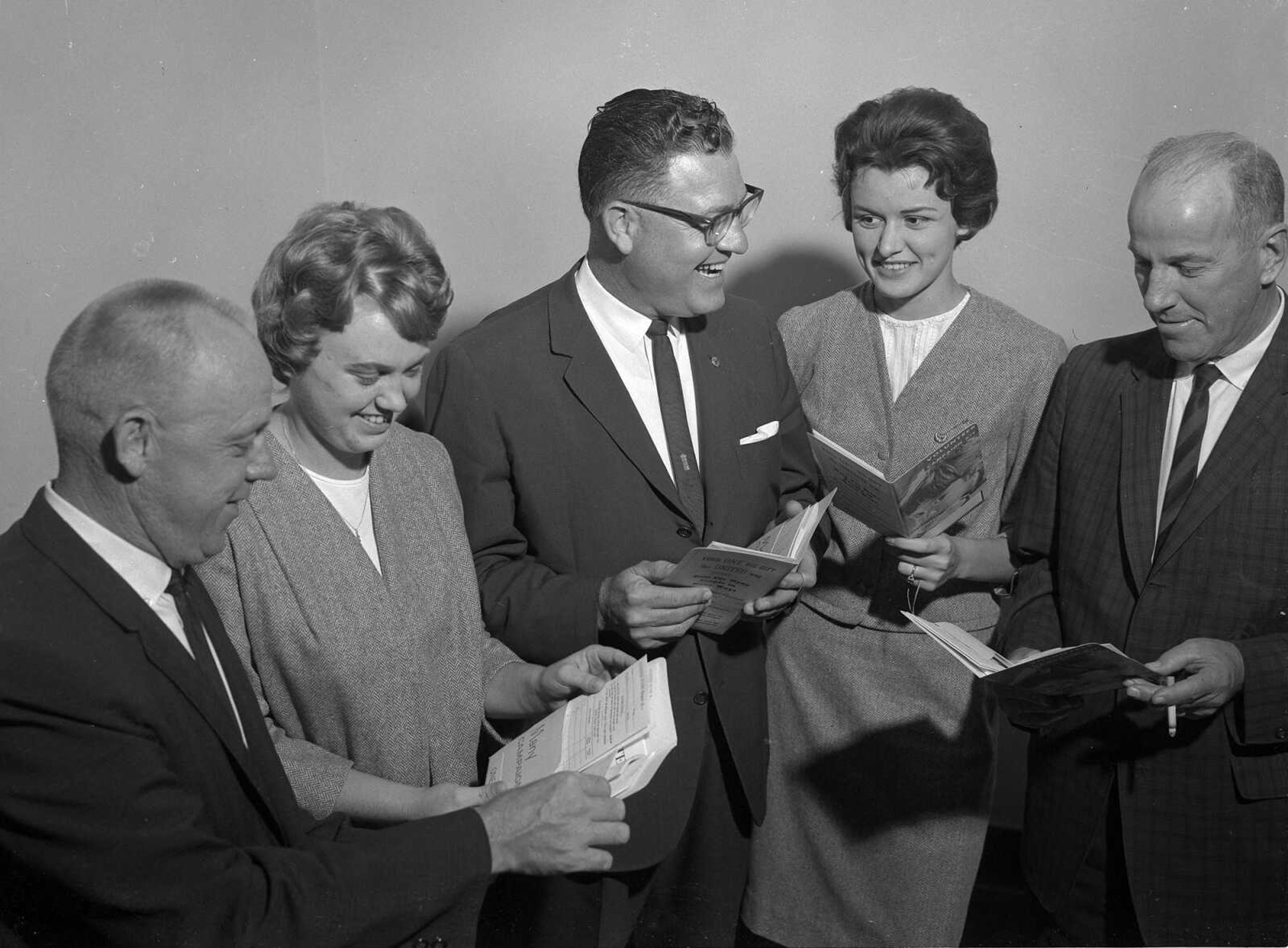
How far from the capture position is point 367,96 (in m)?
3.88

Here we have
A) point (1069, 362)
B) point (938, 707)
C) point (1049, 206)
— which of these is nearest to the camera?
point (1069, 362)

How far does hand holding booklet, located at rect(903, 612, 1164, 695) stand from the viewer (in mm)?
2072

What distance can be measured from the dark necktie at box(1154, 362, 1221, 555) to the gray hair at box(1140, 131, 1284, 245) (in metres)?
0.28

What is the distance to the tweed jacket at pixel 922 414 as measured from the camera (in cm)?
286

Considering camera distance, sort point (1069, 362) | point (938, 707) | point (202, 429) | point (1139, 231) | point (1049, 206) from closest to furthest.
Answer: point (202, 429) → point (1139, 231) → point (1069, 362) → point (938, 707) → point (1049, 206)

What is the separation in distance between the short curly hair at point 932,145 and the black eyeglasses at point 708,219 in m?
0.34

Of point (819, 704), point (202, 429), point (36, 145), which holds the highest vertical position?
point (36, 145)

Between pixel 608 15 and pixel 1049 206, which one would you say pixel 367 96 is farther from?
pixel 1049 206

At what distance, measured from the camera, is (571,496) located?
8.78ft

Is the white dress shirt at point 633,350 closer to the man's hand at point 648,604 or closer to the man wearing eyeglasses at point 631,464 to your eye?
the man wearing eyeglasses at point 631,464

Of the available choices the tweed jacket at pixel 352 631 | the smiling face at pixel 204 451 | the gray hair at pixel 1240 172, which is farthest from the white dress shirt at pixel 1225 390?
the smiling face at pixel 204 451

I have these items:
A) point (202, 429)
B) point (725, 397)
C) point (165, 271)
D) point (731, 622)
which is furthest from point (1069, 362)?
point (165, 271)

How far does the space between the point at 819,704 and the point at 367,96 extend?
2407mm

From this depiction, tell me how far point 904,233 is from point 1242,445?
93 cm
